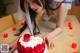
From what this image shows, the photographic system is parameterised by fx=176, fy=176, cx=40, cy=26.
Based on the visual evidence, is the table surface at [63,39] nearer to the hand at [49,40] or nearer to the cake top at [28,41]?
the hand at [49,40]

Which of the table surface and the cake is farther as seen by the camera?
the table surface

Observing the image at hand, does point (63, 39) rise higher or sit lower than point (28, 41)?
lower

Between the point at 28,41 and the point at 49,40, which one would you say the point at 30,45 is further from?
the point at 49,40

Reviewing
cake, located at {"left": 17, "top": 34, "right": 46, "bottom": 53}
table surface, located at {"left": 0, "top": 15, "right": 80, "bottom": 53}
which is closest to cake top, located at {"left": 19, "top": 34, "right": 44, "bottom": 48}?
cake, located at {"left": 17, "top": 34, "right": 46, "bottom": 53}

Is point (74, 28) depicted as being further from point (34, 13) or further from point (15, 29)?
point (15, 29)

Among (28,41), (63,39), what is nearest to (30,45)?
(28,41)

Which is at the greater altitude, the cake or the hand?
the cake

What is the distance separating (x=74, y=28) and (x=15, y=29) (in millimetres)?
429

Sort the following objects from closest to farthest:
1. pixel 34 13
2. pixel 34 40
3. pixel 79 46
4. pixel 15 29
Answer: pixel 34 40, pixel 79 46, pixel 34 13, pixel 15 29

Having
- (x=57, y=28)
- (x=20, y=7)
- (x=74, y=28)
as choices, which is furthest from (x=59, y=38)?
(x=20, y=7)

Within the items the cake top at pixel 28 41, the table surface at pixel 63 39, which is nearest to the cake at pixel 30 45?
the cake top at pixel 28 41

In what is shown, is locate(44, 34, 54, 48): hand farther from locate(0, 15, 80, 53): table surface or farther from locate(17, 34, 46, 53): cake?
locate(17, 34, 46, 53): cake

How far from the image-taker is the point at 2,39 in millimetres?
1137

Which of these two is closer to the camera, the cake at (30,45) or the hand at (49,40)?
the cake at (30,45)
